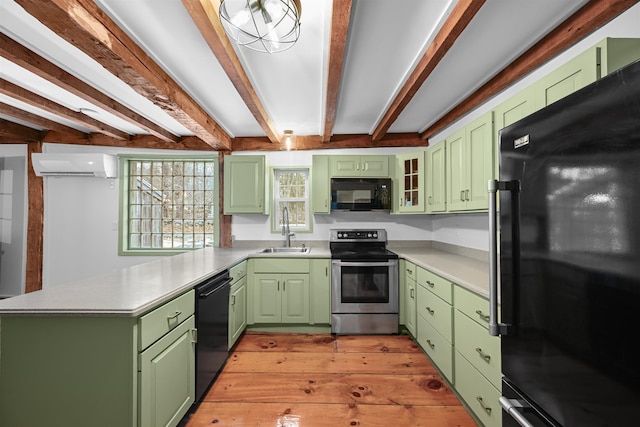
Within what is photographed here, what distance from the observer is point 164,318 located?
1509mm

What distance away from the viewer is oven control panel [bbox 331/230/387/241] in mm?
3736

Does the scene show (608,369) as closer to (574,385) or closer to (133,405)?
(574,385)

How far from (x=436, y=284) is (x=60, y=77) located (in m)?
3.32

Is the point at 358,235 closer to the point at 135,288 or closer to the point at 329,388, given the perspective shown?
the point at 329,388

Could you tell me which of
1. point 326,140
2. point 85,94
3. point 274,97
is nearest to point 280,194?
point 326,140

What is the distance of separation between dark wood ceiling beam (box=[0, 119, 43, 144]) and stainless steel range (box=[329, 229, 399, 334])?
159 inches

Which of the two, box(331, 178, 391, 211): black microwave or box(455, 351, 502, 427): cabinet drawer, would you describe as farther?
box(331, 178, 391, 211): black microwave

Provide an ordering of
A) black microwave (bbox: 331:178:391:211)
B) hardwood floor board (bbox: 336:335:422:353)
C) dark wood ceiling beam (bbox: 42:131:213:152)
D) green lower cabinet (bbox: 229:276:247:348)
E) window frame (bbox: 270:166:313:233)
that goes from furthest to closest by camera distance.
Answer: window frame (bbox: 270:166:313:233) < dark wood ceiling beam (bbox: 42:131:213:152) < black microwave (bbox: 331:178:391:211) < hardwood floor board (bbox: 336:335:422:353) < green lower cabinet (bbox: 229:276:247:348)

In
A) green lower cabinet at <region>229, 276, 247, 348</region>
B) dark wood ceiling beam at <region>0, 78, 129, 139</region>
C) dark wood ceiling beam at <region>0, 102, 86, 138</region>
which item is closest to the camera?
dark wood ceiling beam at <region>0, 78, 129, 139</region>

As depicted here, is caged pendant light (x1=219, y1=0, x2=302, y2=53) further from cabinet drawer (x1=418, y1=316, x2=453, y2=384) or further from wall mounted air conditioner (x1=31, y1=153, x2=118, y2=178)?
wall mounted air conditioner (x1=31, y1=153, x2=118, y2=178)

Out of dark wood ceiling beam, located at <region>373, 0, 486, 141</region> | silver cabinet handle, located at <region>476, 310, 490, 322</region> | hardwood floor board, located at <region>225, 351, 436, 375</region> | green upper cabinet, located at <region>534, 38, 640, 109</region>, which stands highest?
dark wood ceiling beam, located at <region>373, 0, 486, 141</region>

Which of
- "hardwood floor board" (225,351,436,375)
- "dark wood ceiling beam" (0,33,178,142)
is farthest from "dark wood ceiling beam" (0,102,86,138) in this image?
"hardwood floor board" (225,351,436,375)

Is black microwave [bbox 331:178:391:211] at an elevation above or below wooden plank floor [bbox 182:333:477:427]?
above

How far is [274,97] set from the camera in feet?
8.71
